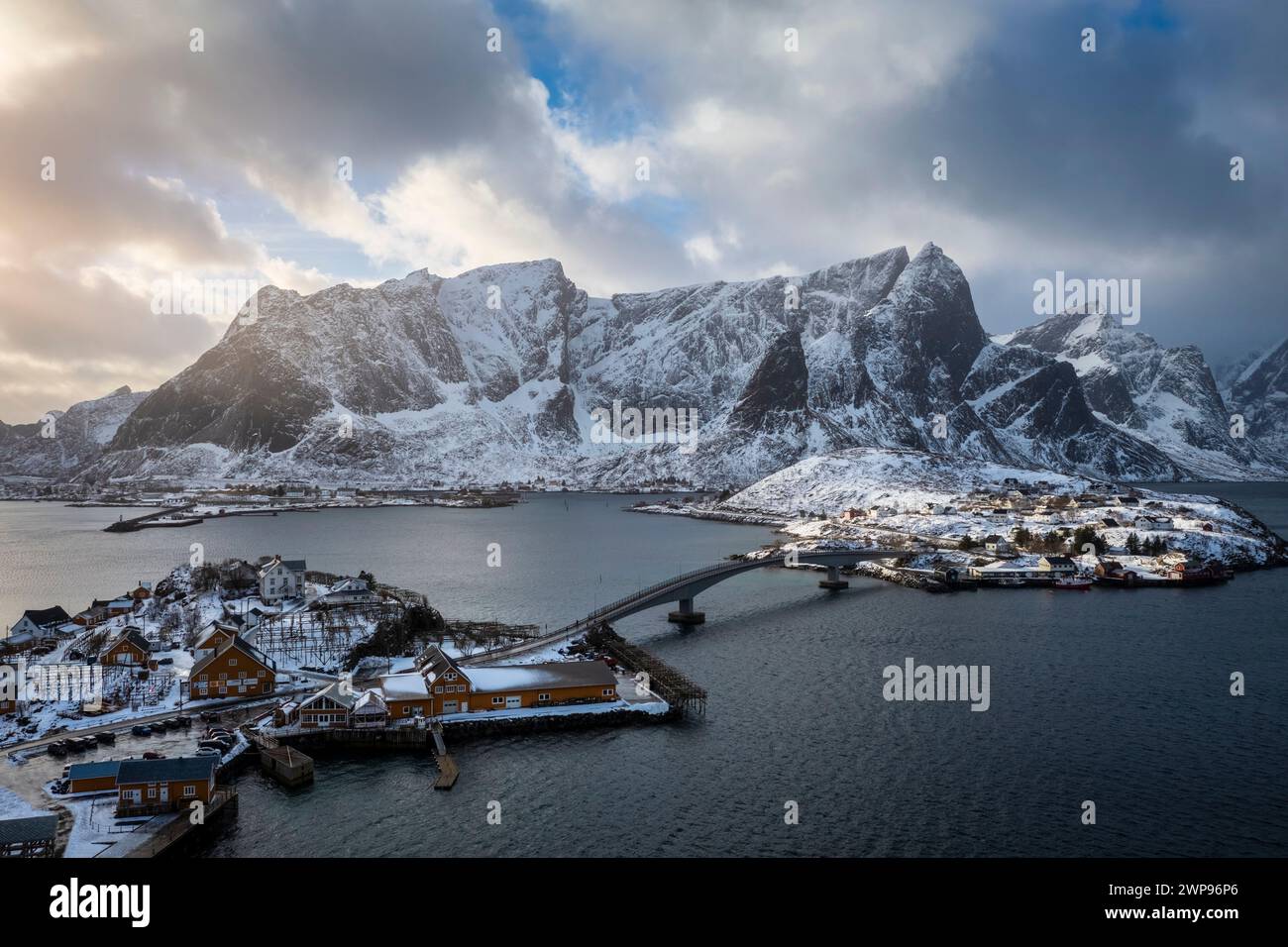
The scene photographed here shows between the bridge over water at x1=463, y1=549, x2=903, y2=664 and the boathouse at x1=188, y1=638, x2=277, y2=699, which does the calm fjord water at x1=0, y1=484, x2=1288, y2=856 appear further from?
the boathouse at x1=188, y1=638, x2=277, y2=699

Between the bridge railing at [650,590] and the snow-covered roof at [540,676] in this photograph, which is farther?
the bridge railing at [650,590]

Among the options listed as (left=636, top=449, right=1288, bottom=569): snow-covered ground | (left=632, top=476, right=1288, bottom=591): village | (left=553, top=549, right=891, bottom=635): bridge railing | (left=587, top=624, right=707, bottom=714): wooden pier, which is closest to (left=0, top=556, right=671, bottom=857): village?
(left=587, top=624, right=707, bottom=714): wooden pier

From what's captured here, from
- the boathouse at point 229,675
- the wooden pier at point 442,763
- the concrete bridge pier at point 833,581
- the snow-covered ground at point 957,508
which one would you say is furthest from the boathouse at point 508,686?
the snow-covered ground at point 957,508

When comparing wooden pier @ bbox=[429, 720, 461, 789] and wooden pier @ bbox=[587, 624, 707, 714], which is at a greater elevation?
wooden pier @ bbox=[587, 624, 707, 714]

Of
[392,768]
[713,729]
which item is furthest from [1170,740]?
[392,768]

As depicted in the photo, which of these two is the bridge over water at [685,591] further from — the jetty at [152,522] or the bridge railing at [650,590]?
the jetty at [152,522]

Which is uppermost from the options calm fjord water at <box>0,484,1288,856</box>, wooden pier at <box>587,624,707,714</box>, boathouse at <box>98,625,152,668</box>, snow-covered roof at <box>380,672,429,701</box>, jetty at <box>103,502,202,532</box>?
jetty at <box>103,502,202,532</box>

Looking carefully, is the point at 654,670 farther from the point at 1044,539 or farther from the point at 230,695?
the point at 1044,539
